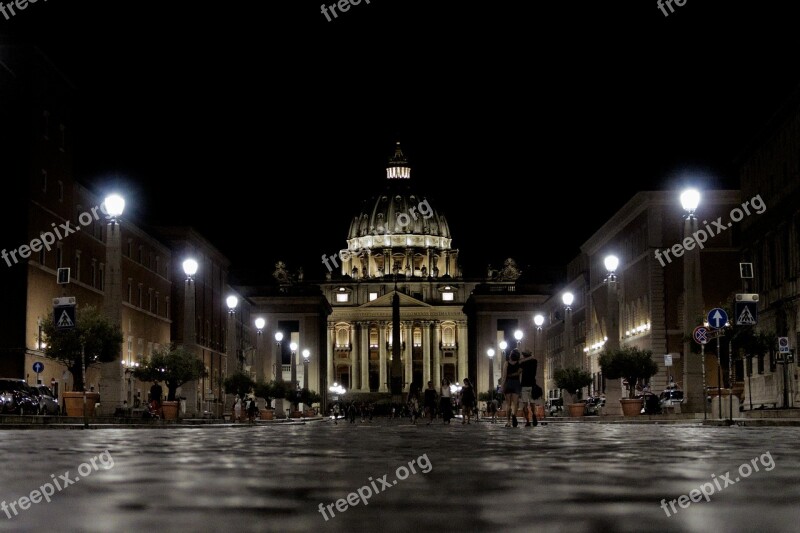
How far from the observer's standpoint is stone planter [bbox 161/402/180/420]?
42062mm

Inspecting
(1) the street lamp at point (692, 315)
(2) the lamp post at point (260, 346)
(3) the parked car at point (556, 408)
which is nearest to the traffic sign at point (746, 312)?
(1) the street lamp at point (692, 315)

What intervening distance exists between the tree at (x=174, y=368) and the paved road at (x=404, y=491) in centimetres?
3955

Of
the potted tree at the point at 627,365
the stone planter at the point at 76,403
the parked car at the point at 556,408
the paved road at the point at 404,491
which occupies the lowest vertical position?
the parked car at the point at 556,408

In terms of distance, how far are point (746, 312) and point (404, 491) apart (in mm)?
26015

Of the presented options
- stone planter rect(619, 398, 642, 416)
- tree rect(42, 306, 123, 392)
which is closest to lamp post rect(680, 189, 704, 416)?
stone planter rect(619, 398, 642, 416)

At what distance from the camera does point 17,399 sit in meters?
43.8

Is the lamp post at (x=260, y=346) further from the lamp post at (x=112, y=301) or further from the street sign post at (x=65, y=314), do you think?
the street sign post at (x=65, y=314)

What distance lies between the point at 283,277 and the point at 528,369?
549 feet

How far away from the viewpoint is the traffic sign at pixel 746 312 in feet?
108

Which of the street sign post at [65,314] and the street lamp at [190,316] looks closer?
the street sign post at [65,314]

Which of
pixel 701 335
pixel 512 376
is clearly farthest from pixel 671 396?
pixel 512 376

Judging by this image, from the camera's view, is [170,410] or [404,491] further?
[170,410]

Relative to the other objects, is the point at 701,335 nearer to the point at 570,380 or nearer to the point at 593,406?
the point at 570,380

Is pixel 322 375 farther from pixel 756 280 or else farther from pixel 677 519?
pixel 677 519
